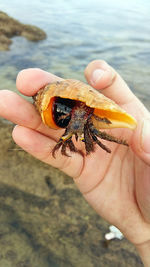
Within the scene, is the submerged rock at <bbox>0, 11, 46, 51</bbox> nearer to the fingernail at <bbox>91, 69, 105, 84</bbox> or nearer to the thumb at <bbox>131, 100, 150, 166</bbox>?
the fingernail at <bbox>91, 69, 105, 84</bbox>

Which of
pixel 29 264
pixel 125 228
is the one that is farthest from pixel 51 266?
pixel 125 228

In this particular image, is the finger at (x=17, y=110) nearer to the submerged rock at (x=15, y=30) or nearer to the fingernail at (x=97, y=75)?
the fingernail at (x=97, y=75)

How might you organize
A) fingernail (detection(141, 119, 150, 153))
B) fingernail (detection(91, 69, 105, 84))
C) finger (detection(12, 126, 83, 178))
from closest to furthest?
1. fingernail (detection(141, 119, 150, 153))
2. finger (detection(12, 126, 83, 178))
3. fingernail (detection(91, 69, 105, 84))

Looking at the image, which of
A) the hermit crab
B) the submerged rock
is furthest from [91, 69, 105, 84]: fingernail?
the submerged rock

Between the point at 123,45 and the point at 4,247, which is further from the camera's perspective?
the point at 123,45

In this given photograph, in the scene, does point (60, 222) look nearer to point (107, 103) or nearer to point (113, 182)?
point (113, 182)

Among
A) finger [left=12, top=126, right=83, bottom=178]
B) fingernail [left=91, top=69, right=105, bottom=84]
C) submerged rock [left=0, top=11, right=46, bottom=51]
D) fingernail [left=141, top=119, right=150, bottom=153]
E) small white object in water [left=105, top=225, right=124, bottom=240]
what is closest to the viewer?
fingernail [left=141, top=119, right=150, bottom=153]

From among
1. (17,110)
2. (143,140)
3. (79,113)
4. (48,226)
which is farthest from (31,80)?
(48,226)
